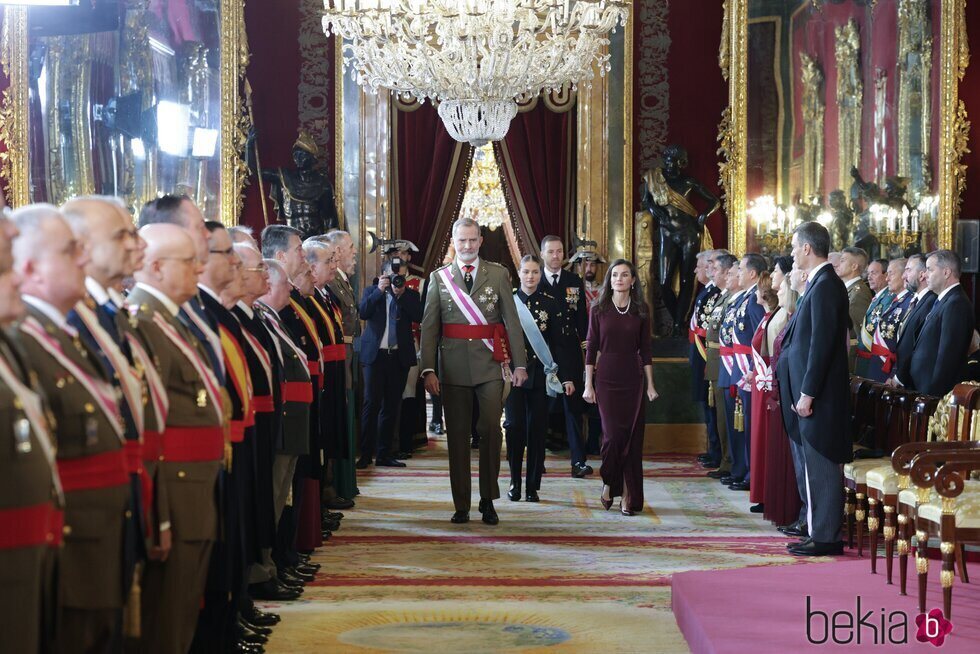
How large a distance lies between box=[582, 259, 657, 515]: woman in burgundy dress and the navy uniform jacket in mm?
1635

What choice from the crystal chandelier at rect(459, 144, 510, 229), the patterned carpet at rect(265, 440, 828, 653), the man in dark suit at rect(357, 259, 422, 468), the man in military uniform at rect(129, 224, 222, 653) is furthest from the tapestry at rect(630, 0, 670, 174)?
the man in military uniform at rect(129, 224, 222, 653)

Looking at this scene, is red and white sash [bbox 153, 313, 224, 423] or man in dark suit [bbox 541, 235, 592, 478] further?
man in dark suit [bbox 541, 235, 592, 478]

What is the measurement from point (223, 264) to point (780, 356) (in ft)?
10.1

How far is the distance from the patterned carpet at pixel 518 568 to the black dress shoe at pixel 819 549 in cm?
9

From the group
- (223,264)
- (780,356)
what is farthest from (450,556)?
(223,264)

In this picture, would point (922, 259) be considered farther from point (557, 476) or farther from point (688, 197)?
point (557, 476)

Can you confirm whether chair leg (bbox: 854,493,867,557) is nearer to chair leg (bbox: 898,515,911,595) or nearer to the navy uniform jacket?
chair leg (bbox: 898,515,911,595)

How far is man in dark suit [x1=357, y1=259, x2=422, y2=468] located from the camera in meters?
8.91

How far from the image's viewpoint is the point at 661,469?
9.02 meters

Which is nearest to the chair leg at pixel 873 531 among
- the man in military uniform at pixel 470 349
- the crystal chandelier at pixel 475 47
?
the man in military uniform at pixel 470 349

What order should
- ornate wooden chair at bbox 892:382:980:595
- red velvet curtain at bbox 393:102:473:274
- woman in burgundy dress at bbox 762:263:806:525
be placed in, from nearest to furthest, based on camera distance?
ornate wooden chair at bbox 892:382:980:595 < woman in burgundy dress at bbox 762:263:806:525 < red velvet curtain at bbox 393:102:473:274

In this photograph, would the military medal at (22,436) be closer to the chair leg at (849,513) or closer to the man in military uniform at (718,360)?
the chair leg at (849,513)

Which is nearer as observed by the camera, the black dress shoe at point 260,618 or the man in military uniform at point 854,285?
the black dress shoe at point 260,618
